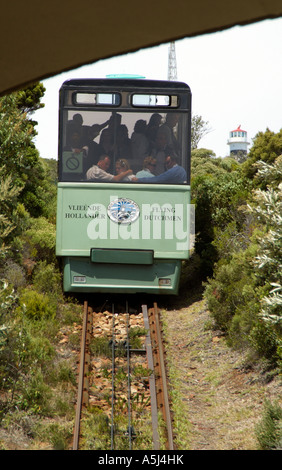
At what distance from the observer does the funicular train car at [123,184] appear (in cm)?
1085

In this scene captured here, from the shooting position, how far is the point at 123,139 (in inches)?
430

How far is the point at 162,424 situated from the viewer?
718 centimetres

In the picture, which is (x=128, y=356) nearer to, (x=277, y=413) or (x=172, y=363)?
(x=172, y=363)

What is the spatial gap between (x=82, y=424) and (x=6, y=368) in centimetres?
149

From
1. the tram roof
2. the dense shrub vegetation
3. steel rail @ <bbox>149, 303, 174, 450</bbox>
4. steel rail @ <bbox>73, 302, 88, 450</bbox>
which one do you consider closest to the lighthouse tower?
the dense shrub vegetation

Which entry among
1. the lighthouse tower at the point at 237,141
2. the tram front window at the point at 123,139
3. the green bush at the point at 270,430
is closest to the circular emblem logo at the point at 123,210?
the tram front window at the point at 123,139

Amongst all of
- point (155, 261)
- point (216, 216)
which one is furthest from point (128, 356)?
point (216, 216)

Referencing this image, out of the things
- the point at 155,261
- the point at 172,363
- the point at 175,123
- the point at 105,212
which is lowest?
the point at 172,363

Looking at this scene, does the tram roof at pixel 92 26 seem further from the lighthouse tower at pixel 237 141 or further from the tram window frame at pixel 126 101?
the lighthouse tower at pixel 237 141

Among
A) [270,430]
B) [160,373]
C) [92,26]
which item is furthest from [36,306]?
[92,26]

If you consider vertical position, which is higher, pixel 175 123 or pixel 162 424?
pixel 175 123

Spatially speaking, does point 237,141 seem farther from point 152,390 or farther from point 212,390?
point 152,390

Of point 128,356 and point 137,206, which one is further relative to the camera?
point 137,206
